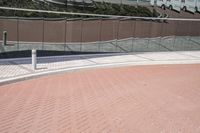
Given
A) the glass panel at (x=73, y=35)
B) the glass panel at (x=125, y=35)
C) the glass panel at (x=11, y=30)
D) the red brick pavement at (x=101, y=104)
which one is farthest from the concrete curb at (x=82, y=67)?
the glass panel at (x=11, y=30)

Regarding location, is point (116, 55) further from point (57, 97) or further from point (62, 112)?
point (62, 112)

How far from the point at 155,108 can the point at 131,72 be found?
19.9 ft

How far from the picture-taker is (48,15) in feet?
67.5

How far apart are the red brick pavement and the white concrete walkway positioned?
0.66 metres

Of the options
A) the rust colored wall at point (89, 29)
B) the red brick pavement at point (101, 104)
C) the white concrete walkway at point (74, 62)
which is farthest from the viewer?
the rust colored wall at point (89, 29)

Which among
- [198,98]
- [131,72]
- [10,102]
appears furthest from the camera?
[131,72]

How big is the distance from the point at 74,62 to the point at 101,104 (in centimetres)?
744

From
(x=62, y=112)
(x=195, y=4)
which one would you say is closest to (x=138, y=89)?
(x=62, y=112)

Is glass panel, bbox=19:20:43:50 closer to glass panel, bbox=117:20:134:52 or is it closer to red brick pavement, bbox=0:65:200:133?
red brick pavement, bbox=0:65:200:133

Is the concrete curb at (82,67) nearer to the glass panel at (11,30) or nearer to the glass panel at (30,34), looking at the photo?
the glass panel at (30,34)

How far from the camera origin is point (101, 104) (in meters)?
10.2

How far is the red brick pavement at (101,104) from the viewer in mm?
8220

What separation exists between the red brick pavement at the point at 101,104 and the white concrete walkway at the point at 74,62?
0.66 meters

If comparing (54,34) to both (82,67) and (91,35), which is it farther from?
(82,67)
